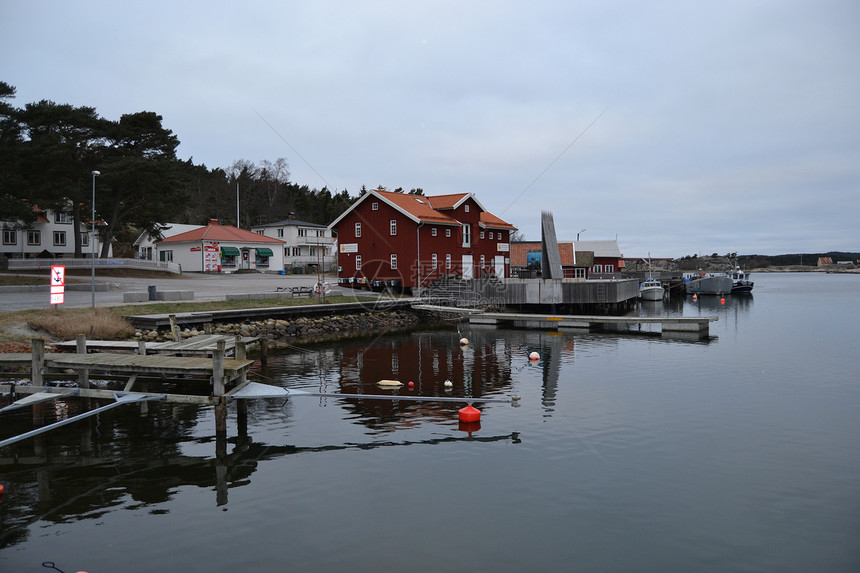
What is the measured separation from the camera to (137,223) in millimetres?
58375

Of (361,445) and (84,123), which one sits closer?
(361,445)

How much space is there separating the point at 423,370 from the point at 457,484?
11.9 m

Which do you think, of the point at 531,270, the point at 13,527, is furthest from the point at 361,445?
the point at 531,270

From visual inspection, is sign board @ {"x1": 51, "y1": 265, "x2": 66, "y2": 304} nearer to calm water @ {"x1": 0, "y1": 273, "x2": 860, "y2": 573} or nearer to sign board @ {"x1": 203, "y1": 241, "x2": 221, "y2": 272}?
calm water @ {"x1": 0, "y1": 273, "x2": 860, "y2": 573}

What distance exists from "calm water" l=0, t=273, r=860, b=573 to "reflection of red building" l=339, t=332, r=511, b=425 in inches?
11.1

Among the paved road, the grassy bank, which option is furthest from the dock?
the grassy bank

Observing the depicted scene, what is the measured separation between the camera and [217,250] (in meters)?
65.3

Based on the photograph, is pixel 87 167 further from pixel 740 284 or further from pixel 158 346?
pixel 740 284

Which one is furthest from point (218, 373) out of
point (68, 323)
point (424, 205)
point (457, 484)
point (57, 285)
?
point (424, 205)

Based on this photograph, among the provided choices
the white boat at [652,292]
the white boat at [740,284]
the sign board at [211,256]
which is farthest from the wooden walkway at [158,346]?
the white boat at [740,284]

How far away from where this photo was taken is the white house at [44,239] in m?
62.3

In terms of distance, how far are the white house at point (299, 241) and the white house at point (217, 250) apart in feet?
19.9

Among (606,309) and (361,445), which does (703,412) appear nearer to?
(361,445)

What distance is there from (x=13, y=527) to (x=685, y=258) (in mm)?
193191
